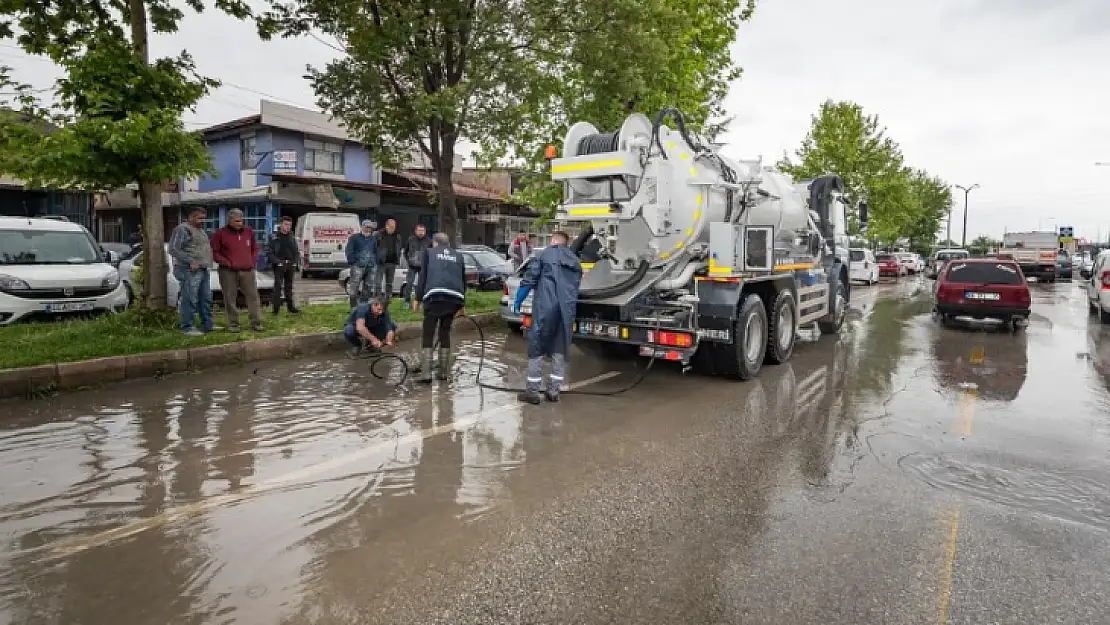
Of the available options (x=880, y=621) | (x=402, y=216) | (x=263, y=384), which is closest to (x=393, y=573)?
(x=880, y=621)

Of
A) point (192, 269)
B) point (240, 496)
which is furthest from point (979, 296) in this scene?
point (240, 496)

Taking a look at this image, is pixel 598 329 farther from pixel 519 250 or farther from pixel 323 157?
pixel 323 157

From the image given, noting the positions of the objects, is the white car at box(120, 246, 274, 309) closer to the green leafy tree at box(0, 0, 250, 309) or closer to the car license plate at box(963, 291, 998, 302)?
the green leafy tree at box(0, 0, 250, 309)

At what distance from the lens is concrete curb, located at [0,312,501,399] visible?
680cm

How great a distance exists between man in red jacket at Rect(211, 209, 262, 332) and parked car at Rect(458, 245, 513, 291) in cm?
954

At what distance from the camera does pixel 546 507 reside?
424 centimetres

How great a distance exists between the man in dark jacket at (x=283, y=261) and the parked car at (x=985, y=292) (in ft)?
43.2

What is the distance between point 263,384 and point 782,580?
239 inches

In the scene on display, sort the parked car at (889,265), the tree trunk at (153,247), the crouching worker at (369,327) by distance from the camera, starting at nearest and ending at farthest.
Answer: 1. the crouching worker at (369,327)
2. the tree trunk at (153,247)
3. the parked car at (889,265)

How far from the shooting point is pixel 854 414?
6785 millimetres

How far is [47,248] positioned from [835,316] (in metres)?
13.3

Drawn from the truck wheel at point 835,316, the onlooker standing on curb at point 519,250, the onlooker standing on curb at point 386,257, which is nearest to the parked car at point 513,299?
the onlooker standing on curb at point 386,257

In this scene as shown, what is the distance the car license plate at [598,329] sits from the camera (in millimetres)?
8062

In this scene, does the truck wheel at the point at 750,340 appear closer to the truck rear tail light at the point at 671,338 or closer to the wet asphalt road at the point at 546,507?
the wet asphalt road at the point at 546,507
